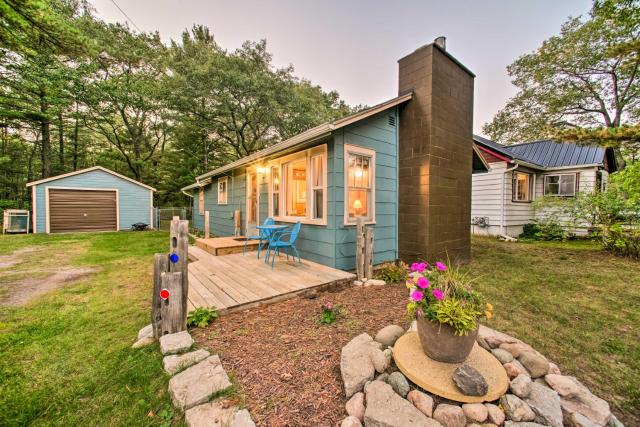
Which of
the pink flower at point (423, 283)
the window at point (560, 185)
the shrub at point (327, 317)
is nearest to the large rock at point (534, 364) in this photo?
the pink flower at point (423, 283)

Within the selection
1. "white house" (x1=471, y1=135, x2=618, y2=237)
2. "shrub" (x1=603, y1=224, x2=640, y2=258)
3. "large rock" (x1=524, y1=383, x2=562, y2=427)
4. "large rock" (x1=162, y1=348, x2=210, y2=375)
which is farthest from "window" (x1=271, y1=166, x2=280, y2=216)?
"shrub" (x1=603, y1=224, x2=640, y2=258)

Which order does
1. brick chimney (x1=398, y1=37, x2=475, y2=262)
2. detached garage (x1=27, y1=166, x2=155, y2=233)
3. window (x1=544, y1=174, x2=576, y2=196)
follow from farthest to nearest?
detached garage (x1=27, y1=166, x2=155, y2=233), window (x1=544, y1=174, x2=576, y2=196), brick chimney (x1=398, y1=37, x2=475, y2=262)

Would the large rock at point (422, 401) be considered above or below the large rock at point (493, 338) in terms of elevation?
below

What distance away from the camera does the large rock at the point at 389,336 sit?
220cm

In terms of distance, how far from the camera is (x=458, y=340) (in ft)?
5.71

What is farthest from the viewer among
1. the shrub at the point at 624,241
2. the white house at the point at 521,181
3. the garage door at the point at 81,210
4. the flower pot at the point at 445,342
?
the garage door at the point at 81,210

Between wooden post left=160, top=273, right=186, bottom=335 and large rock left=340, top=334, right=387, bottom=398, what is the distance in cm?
168

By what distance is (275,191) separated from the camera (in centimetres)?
626

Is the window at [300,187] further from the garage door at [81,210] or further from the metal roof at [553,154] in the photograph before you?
the garage door at [81,210]

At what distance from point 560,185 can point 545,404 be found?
1260 cm

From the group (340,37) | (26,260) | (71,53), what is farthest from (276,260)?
(340,37)

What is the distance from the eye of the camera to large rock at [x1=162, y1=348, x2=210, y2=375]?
1.95 metres

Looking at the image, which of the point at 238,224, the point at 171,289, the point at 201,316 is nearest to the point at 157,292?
the point at 171,289

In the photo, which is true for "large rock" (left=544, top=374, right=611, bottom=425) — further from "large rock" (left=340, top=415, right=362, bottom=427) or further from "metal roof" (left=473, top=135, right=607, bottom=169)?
"metal roof" (left=473, top=135, right=607, bottom=169)
